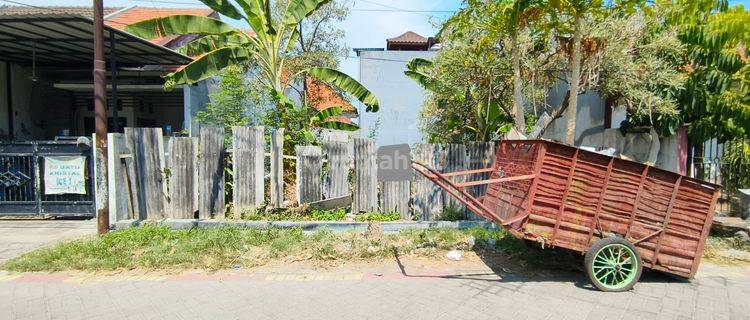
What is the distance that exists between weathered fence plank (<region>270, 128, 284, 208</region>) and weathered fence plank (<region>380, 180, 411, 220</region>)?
6.16ft

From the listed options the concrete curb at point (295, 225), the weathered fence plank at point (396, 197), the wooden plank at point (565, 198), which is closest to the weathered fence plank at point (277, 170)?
the concrete curb at point (295, 225)

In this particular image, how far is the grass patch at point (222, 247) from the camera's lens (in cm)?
591

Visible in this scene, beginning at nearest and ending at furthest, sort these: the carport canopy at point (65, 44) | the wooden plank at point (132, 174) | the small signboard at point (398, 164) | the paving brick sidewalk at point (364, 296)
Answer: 1. the paving brick sidewalk at point (364, 296)
2. the small signboard at point (398, 164)
3. the wooden plank at point (132, 174)
4. the carport canopy at point (65, 44)

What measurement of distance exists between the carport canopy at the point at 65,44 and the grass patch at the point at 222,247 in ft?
15.6

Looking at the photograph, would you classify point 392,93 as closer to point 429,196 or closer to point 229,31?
point 229,31

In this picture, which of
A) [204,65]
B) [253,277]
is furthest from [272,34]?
[253,277]

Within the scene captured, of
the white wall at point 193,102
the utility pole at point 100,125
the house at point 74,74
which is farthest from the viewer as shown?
the white wall at point 193,102

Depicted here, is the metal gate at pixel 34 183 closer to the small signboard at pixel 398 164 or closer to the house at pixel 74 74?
the house at pixel 74 74

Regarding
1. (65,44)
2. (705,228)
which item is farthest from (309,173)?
(65,44)

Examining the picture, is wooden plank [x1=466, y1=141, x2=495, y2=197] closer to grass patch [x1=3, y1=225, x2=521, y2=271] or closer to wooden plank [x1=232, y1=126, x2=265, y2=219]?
grass patch [x1=3, y1=225, x2=521, y2=271]

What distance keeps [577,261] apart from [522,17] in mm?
3927

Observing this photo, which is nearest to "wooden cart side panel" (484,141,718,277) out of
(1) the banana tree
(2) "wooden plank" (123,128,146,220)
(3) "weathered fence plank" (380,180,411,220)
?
(3) "weathered fence plank" (380,180,411,220)

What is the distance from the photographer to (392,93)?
1889cm

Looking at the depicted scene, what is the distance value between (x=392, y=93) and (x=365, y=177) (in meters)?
11.4
